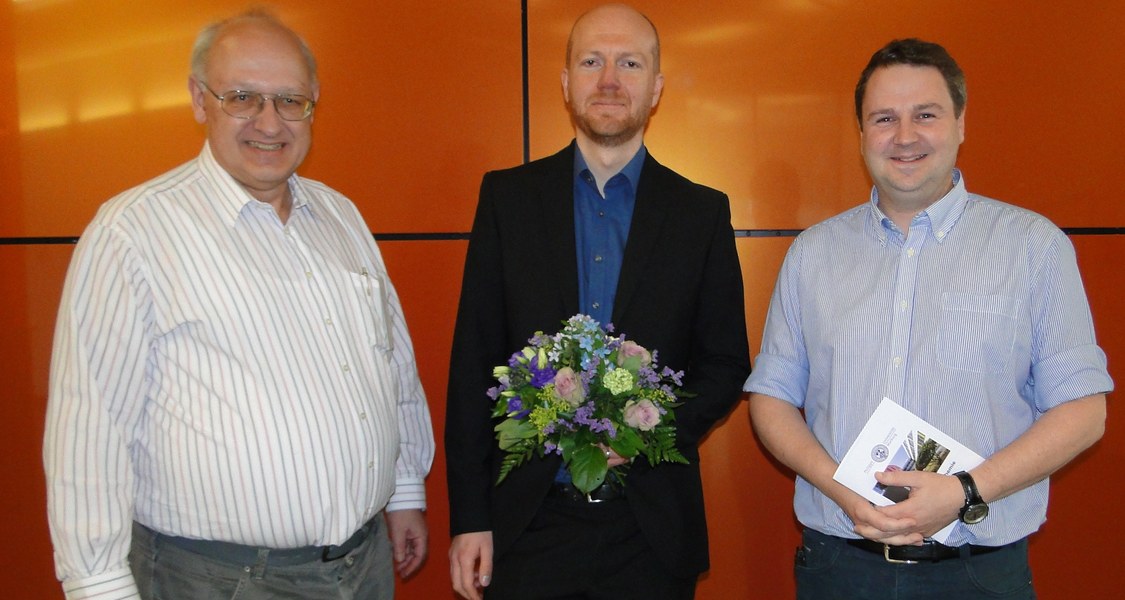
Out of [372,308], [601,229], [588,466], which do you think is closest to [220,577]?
[372,308]

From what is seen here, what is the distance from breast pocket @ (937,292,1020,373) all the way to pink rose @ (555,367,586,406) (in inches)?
38.4

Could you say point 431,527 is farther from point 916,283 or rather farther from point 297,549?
point 916,283

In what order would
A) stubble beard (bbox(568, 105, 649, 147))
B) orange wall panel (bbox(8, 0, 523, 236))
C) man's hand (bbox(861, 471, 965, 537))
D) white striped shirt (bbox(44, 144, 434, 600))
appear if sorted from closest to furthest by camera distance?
1. white striped shirt (bbox(44, 144, 434, 600))
2. man's hand (bbox(861, 471, 965, 537))
3. stubble beard (bbox(568, 105, 649, 147))
4. orange wall panel (bbox(8, 0, 523, 236))

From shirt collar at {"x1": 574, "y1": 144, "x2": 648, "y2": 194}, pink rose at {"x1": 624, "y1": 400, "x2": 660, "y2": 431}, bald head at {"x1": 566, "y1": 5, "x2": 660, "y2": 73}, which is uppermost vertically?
bald head at {"x1": 566, "y1": 5, "x2": 660, "y2": 73}

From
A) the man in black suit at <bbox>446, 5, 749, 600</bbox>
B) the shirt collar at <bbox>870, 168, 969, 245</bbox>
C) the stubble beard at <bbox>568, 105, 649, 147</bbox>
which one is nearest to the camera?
the shirt collar at <bbox>870, 168, 969, 245</bbox>

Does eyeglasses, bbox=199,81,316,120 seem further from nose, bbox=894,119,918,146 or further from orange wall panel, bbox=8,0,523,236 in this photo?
nose, bbox=894,119,918,146

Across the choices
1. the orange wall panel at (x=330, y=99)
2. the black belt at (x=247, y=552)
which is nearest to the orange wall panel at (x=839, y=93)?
the orange wall panel at (x=330, y=99)

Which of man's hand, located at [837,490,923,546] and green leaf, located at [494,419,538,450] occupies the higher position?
green leaf, located at [494,419,538,450]

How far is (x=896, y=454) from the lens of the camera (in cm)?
214

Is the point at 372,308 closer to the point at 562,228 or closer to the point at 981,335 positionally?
the point at 562,228

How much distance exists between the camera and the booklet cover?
6.96 feet

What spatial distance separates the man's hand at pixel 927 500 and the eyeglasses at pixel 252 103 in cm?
184

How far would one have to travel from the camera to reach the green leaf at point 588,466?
2.08 metres

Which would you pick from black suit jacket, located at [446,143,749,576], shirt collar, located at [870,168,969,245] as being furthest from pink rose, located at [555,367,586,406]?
shirt collar, located at [870,168,969,245]
